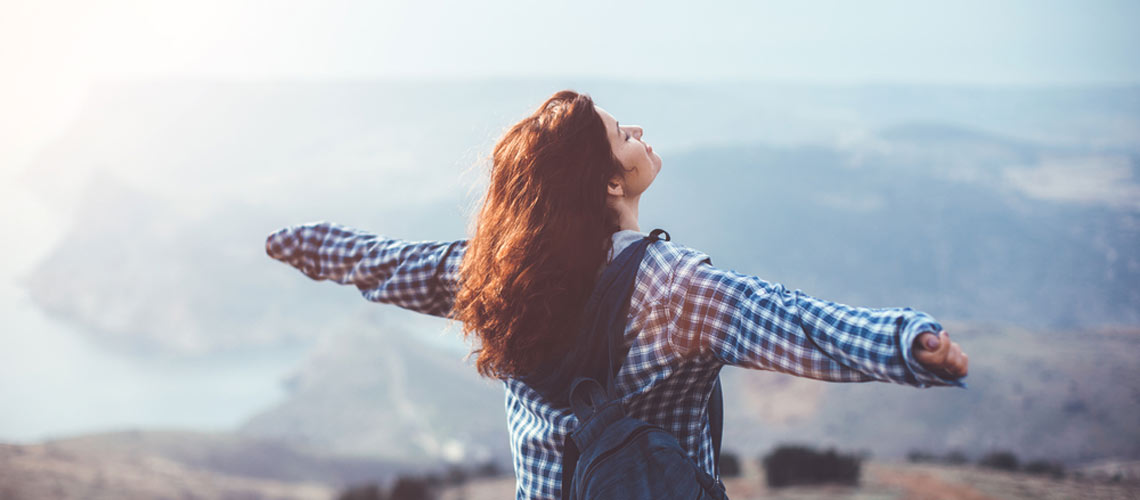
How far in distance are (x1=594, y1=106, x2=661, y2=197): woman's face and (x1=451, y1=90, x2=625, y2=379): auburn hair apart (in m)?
0.03

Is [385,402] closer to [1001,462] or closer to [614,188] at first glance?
[1001,462]

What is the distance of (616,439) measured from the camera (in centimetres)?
119

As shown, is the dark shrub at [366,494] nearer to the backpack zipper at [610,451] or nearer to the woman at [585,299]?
the woman at [585,299]

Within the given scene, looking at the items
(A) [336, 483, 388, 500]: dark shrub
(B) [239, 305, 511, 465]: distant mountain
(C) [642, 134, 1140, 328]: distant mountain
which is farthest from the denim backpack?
(C) [642, 134, 1140, 328]: distant mountain

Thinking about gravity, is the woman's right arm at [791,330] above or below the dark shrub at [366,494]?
above

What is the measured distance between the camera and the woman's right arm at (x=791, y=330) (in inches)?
36.3

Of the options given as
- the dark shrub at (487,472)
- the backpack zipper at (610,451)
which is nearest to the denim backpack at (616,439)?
the backpack zipper at (610,451)

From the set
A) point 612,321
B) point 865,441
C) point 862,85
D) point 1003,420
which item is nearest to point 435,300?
point 612,321

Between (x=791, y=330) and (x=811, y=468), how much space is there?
25.2ft

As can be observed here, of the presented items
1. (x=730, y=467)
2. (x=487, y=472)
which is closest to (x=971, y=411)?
(x=730, y=467)

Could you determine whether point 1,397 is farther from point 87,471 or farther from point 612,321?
point 612,321

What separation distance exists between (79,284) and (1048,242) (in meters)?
118

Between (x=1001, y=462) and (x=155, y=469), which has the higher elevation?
(x=155, y=469)

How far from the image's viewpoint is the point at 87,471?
1263cm
